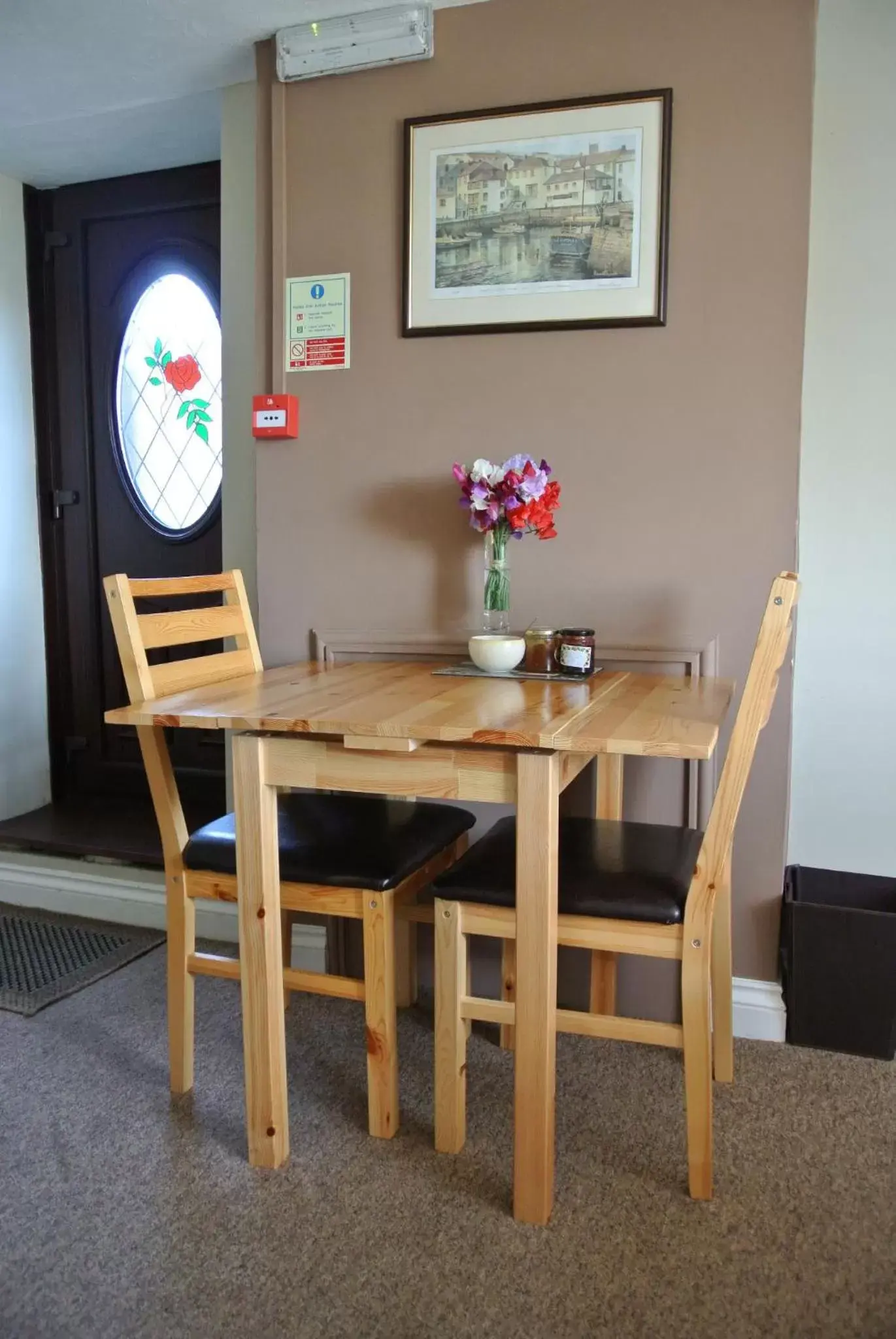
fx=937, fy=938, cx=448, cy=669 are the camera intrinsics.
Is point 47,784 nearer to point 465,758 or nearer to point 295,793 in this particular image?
point 295,793

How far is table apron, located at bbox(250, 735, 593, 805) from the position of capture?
1394mm

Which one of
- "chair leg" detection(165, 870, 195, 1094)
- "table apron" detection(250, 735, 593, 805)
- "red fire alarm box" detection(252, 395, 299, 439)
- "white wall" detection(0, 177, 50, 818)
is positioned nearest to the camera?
"table apron" detection(250, 735, 593, 805)

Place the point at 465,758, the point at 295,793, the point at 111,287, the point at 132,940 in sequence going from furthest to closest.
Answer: the point at 111,287 → the point at 132,940 → the point at 295,793 → the point at 465,758

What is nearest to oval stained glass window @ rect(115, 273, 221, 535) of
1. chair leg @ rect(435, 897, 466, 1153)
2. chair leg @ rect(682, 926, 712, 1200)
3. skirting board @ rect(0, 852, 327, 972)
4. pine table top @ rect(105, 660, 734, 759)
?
skirting board @ rect(0, 852, 327, 972)

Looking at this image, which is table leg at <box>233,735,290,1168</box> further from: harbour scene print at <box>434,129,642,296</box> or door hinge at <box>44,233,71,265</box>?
door hinge at <box>44,233,71,265</box>

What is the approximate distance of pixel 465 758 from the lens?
4.61 ft

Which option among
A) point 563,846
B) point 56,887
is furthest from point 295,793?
point 56,887

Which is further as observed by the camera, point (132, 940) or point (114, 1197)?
point (132, 940)

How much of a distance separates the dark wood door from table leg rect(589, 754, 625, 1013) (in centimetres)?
146

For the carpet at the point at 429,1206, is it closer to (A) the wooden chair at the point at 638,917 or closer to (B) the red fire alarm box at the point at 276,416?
(A) the wooden chair at the point at 638,917

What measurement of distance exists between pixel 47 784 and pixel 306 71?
7.72 feet

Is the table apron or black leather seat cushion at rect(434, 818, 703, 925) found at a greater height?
the table apron

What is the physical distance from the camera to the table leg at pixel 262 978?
5.01 feet

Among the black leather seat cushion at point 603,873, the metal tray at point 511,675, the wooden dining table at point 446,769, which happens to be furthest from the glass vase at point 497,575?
the black leather seat cushion at point 603,873
